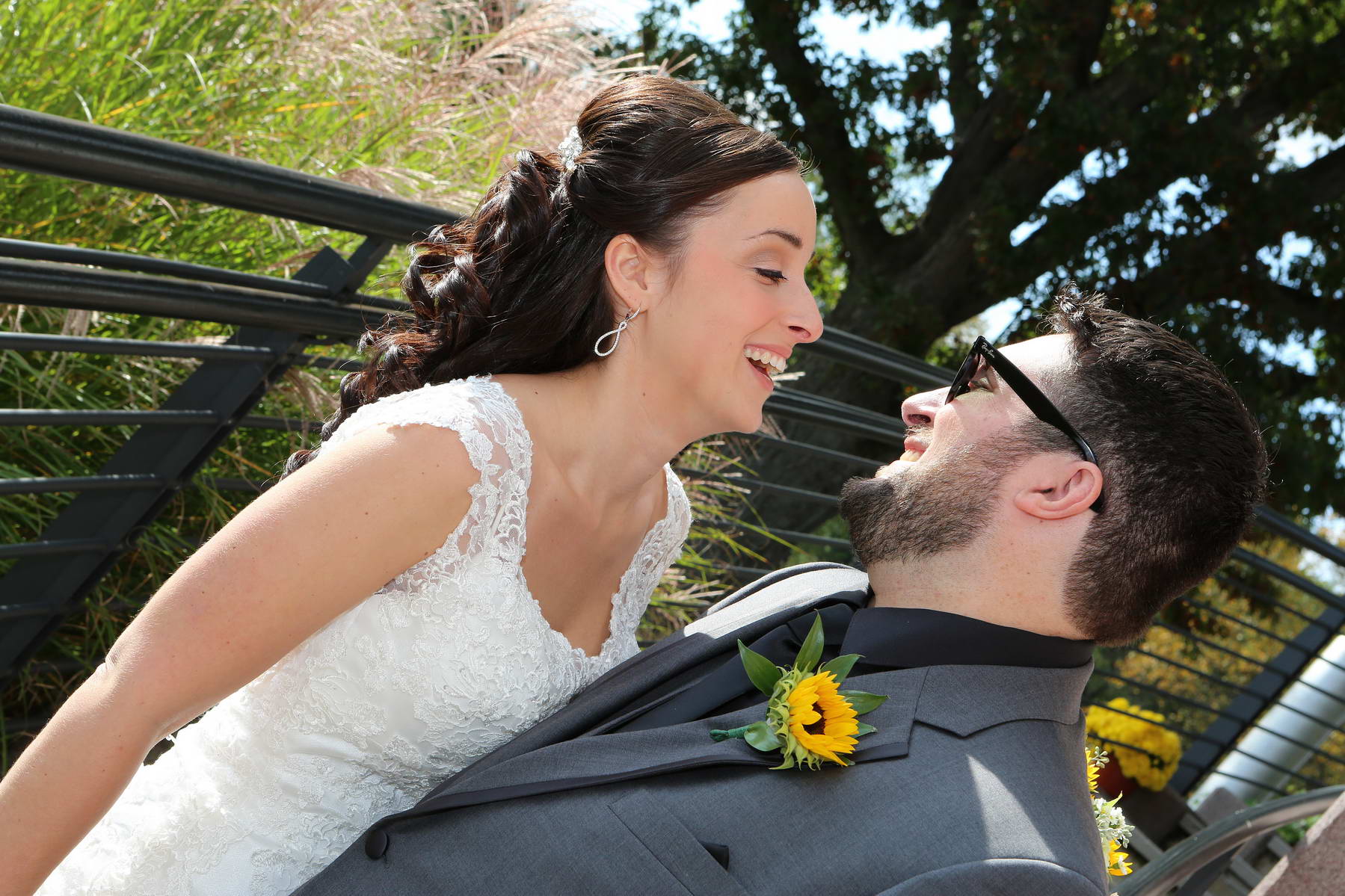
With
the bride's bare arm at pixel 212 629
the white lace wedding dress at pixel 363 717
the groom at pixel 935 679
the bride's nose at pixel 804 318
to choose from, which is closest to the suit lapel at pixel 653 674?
the groom at pixel 935 679

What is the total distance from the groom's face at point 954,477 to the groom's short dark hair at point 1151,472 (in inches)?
2.5

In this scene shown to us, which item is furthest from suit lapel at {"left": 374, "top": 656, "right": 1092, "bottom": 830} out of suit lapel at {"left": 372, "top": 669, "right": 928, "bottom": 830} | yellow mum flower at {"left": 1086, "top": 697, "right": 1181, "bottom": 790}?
yellow mum flower at {"left": 1086, "top": 697, "right": 1181, "bottom": 790}

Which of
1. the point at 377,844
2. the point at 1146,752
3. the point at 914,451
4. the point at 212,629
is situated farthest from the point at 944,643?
the point at 1146,752

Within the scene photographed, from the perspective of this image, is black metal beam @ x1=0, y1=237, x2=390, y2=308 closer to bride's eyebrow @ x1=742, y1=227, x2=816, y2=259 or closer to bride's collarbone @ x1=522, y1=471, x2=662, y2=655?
bride's collarbone @ x1=522, y1=471, x2=662, y2=655

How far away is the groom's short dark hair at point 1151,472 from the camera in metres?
1.87

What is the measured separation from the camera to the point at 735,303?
1970 millimetres

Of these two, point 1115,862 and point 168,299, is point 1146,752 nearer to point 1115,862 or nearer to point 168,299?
point 1115,862

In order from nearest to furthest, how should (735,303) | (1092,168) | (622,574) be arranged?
(735,303)
(622,574)
(1092,168)

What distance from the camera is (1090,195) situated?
779cm

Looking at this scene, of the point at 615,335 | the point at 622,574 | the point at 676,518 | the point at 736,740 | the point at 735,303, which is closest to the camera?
the point at 736,740

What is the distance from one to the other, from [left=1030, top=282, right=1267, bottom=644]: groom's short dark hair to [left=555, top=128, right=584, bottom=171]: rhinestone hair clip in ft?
3.13

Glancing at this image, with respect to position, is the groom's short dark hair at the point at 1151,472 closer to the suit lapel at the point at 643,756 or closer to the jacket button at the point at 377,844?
the suit lapel at the point at 643,756

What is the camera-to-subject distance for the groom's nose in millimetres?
2168

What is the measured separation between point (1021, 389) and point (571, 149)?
0.93m
